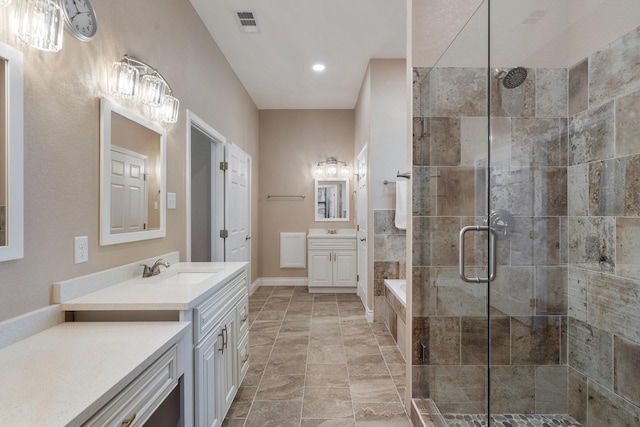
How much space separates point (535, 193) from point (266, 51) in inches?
115

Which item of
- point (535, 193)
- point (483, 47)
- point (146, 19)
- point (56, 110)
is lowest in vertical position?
point (535, 193)

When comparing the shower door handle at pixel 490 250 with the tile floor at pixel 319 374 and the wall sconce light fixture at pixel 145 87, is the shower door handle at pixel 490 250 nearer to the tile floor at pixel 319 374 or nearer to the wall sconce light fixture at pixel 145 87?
the tile floor at pixel 319 374

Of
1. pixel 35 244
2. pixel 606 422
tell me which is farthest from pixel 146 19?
pixel 606 422

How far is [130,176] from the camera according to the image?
1.78 meters

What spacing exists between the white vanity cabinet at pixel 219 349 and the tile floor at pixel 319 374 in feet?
0.85

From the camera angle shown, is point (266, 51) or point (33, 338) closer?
point (33, 338)

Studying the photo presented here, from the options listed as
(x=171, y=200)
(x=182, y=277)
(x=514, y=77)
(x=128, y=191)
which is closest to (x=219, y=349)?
(x=182, y=277)

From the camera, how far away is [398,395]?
2143 millimetres

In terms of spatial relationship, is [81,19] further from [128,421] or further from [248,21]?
[248,21]

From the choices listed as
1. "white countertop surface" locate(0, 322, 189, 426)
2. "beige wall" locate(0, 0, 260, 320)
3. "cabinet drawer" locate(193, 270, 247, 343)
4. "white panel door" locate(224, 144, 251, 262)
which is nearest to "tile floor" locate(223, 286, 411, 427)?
"cabinet drawer" locate(193, 270, 247, 343)

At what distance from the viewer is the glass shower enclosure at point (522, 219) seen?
1.56m

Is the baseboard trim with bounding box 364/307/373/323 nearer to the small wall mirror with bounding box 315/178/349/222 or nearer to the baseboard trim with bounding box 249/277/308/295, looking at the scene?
the baseboard trim with bounding box 249/277/308/295

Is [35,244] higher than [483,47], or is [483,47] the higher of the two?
[483,47]

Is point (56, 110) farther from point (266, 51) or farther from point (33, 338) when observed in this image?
point (266, 51)
